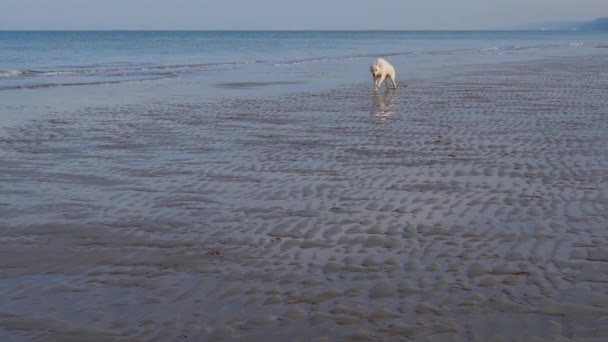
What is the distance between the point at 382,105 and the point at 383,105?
2 cm

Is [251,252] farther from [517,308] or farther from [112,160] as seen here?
[112,160]

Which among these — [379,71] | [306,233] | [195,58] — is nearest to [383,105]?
[379,71]

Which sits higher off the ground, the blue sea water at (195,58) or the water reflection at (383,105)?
the water reflection at (383,105)

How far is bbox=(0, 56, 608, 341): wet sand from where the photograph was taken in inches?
177

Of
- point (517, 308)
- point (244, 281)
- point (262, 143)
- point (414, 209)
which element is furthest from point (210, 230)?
point (262, 143)

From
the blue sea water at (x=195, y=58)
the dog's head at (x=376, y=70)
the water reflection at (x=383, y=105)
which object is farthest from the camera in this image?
the blue sea water at (x=195, y=58)

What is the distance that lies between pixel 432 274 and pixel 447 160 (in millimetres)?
4438

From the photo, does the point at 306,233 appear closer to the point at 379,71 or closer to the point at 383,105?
the point at 383,105

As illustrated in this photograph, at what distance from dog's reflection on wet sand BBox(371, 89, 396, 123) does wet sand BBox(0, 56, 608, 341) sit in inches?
64.2

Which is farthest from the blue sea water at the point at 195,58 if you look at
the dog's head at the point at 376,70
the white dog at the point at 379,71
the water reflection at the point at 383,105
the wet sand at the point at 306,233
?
the wet sand at the point at 306,233

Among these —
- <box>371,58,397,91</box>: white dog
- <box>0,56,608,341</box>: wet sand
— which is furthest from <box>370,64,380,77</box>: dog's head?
<box>0,56,608,341</box>: wet sand

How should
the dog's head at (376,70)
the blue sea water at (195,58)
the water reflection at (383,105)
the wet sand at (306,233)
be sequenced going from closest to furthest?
the wet sand at (306,233)
the water reflection at (383,105)
the dog's head at (376,70)
the blue sea water at (195,58)

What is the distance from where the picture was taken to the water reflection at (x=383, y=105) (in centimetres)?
1417

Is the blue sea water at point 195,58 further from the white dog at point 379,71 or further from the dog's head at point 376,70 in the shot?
the dog's head at point 376,70
